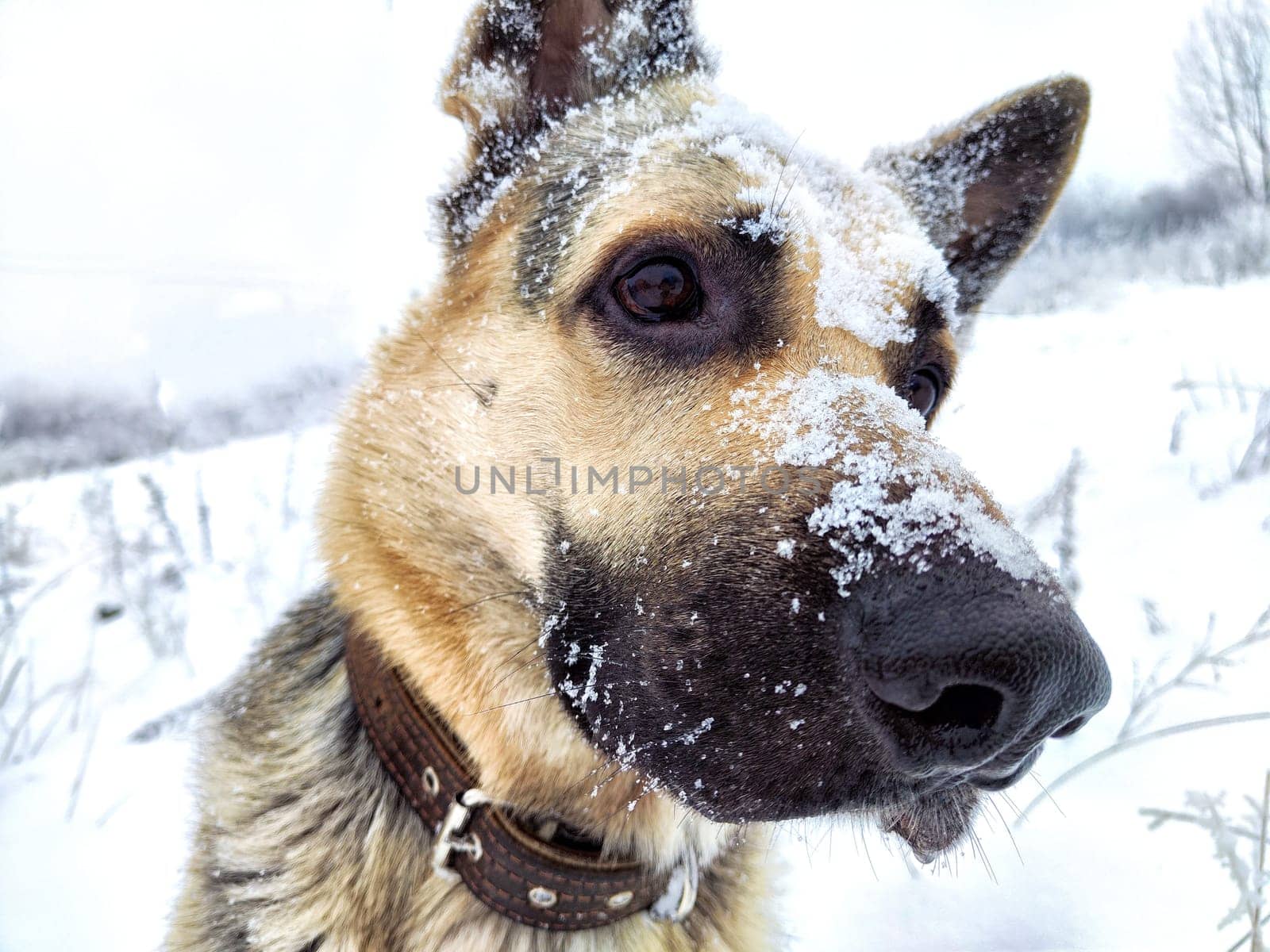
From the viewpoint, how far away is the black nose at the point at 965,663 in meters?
0.92

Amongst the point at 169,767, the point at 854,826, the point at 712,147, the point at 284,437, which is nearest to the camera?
the point at 854,826

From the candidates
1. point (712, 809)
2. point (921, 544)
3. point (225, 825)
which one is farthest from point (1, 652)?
point (921, 544)

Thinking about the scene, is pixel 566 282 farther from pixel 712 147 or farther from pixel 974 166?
pixel 974 166

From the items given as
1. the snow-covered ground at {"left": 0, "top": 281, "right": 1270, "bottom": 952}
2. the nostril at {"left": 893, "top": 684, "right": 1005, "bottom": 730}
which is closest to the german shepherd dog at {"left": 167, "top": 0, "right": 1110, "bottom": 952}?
the nostril at {"left": 893, "top": 684, "right": 1005, "bottom": 730}

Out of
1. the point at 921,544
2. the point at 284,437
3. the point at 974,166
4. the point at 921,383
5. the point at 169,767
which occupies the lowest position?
the point at 169,767

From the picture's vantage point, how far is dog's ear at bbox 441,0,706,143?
1.90 m

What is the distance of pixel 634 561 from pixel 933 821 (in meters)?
0.78

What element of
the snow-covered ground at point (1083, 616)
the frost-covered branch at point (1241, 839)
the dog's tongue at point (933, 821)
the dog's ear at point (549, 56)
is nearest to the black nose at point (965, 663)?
the dog's tongue at point (933, 821)

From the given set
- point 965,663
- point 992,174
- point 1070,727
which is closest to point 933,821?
point 1070,727

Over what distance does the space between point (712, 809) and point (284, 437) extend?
534 cm

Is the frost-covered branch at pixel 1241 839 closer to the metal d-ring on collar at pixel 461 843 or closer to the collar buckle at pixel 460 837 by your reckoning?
the metal d-ring on collar at pixel 461 843

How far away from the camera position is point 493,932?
1.57 meters

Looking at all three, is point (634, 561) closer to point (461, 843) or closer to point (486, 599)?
point (486, 599)

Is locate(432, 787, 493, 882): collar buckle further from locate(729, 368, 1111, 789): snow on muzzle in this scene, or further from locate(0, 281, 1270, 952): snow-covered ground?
locate(729, 368, 1111, 789): snow on muzzle
